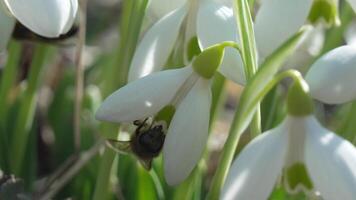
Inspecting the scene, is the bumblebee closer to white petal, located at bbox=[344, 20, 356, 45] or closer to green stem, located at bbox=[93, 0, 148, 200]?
green stem, located at bbox=[93, 0, 148, 200]

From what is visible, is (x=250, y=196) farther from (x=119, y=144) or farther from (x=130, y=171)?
(x=130, y=171)

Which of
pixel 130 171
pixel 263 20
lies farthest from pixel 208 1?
pixel 130 171

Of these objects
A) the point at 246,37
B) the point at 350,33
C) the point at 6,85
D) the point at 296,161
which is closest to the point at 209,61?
the point at 246,37

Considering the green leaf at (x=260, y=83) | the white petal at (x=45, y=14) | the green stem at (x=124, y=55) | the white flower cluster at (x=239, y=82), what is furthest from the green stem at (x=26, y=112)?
the green leaf at (x=260, y=83)

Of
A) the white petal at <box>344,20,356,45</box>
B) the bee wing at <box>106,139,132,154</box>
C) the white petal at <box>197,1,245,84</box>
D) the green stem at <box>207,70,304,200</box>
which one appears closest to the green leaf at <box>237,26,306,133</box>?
the green stem at <box>207,70,304,200</box>

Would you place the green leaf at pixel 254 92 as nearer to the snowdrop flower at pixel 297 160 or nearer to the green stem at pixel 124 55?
the snowdrop flower at pixel 297 160

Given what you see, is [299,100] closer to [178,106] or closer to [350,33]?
[178,106]

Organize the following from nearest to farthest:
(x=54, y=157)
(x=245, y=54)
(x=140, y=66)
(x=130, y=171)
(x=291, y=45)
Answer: (x=291, y=45) → (x=245, y=54) → (x=140, y=66) → (x=130, y=171) → (x=54, y=157)
